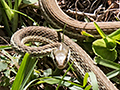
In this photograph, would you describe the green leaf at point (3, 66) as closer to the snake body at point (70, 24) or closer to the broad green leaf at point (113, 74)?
the snake body at point (70, 24)

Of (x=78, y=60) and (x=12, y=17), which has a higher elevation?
(x=12, y=17)

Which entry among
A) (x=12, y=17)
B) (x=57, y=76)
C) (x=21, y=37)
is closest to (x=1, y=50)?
(x=21, y=37)

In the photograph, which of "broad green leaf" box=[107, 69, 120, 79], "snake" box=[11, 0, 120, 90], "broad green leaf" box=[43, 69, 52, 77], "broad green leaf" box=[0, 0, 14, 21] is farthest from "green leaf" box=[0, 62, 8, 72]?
"broad green leaf" box=[107, 69, 120, 79]

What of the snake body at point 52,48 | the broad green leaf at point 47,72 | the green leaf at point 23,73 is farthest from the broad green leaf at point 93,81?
the green leaf at point 23,73

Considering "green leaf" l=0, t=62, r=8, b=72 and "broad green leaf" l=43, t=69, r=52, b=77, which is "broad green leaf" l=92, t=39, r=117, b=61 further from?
"green leaf" l=0, t=62, r=8, b=72

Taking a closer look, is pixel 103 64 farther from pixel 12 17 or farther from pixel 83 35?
pixel 12 17

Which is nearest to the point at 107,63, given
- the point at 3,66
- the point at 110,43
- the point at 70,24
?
the point at 110,43

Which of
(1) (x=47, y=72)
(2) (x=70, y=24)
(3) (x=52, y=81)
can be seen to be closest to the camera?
(3) (x=52, y=81)

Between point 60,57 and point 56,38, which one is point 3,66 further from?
point 56,38
